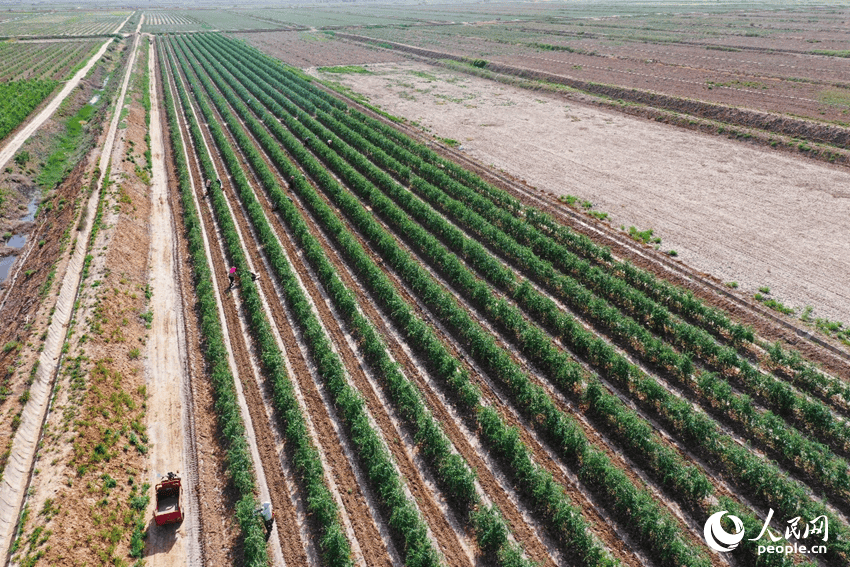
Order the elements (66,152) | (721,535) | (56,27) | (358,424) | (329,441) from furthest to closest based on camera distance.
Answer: (56,27)
(66,152)
(329,441)
(358,424)
(721,535)

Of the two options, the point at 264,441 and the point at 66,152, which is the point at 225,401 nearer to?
the point at 264,441

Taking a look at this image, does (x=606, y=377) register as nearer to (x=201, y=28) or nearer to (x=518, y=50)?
(x=518, y=50)

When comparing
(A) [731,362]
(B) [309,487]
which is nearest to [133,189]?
(B) [309,487]

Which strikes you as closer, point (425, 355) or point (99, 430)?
point (99, 430)

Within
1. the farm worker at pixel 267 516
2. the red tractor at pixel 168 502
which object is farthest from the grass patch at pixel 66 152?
the farm worker at pixel 267 516

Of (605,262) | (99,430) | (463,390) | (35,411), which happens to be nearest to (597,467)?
(463,390)

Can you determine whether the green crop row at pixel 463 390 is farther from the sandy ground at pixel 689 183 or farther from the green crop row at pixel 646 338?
the sandy ground at pixel 689 183

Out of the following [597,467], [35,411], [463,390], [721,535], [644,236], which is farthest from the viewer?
[644,236]

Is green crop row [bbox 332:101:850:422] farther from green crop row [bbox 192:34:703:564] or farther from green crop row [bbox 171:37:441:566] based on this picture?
green crop row [bbox 171:37:441:566]
